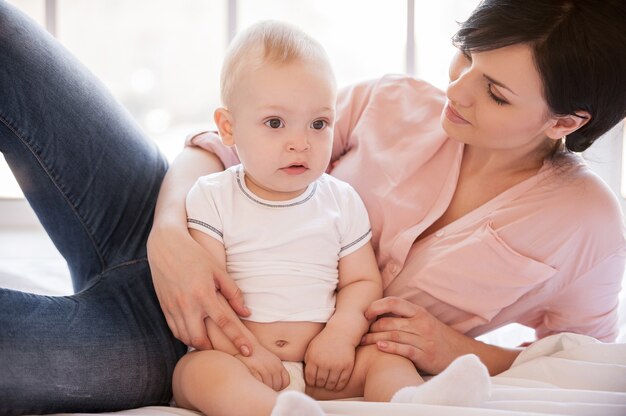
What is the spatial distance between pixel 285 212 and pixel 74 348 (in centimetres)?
43

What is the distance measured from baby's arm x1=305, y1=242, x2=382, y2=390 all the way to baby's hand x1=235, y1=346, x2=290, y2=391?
5 centimetres

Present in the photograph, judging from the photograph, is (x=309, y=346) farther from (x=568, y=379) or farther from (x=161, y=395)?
(x=568, y=379)

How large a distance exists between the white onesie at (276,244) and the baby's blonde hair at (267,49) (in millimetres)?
190

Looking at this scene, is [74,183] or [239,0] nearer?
[74,183]

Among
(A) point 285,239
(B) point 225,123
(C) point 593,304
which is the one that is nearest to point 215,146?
(B) point 225,123

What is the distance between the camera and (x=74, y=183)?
146 cm

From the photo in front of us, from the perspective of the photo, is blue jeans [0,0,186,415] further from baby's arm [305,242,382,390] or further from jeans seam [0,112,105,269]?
baby's arm [305,242,382,390]

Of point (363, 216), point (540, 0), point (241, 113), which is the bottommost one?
point (363, 216)

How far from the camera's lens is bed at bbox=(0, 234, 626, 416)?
1117 millimetres

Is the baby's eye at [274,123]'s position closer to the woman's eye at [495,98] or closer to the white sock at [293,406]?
the woman's eye at [495,98]

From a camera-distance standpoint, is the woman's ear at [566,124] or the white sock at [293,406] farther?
the woman's ear at [566,124]

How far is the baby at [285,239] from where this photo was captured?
1305 millimetres

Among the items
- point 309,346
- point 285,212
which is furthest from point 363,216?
point 309,346

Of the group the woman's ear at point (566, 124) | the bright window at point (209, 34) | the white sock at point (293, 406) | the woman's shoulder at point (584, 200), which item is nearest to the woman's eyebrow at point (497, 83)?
the woman's ear at point (566, 124)
